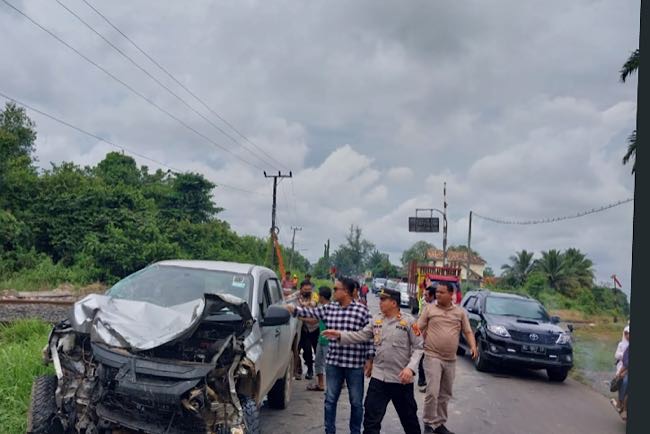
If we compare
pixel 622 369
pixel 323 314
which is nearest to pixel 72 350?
pixel 323 314

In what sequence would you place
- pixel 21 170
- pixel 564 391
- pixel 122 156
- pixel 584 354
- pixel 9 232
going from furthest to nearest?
pixel 122 156, pixel 21 170, pixel 9 232, pixel 584 354, pixel 564 391

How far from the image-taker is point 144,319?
15.4 ft

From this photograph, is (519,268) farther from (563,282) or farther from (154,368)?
(154,368)

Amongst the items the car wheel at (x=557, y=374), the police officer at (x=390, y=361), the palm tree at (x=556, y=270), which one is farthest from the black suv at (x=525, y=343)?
the palm tree at (x=556, y=270)

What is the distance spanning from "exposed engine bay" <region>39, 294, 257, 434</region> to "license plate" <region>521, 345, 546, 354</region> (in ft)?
25.4

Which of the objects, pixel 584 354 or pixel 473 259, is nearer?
pixel 584 354

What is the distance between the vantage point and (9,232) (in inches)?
1049

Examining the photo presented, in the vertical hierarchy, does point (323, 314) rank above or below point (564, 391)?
above

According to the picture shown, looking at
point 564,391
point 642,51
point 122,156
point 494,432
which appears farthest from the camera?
point 122,156

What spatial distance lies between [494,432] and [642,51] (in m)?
5.18

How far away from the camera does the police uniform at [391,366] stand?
5180 mm

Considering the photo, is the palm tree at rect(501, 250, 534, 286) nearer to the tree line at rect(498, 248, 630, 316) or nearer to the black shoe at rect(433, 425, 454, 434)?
the tree line at rect(498, 248, 630, 316)

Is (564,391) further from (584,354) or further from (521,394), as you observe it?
(584,354)

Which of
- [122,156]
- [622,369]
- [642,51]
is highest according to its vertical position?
[122,156]
